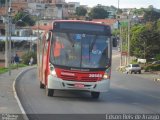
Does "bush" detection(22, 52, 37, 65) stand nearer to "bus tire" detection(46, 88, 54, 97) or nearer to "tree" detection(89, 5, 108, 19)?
"tree" detection(89, 5, 108, 19)

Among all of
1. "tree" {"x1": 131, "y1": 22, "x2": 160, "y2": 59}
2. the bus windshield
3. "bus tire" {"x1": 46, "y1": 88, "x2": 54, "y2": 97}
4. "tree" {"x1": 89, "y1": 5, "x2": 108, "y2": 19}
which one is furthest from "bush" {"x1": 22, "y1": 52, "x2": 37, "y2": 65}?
the bus windshield

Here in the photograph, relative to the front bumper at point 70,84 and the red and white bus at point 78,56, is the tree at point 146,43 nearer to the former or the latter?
the red and white bus at point 78,56

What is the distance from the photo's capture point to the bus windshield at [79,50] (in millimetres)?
20914

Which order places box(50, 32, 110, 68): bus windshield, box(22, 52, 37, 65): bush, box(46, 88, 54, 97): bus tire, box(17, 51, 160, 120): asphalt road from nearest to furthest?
1. box(17, 51, 160, 120): asphalt road
2. box(50, 32, 110, 68): bus windshield
3. box(46, 88, 54, 97): bus tire
4. box(22, 52, 37, 65): bush

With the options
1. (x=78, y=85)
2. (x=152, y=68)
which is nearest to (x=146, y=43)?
(x=152, y=68)

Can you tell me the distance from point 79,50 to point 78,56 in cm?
25

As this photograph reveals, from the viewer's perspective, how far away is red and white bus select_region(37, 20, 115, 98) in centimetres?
2075

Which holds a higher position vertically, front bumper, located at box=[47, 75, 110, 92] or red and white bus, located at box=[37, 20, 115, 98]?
red and white bus, located at box=[37, 20, 115, 98]

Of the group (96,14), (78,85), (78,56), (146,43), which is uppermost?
(78,56)

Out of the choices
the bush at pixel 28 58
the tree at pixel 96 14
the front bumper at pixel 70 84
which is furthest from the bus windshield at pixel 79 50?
the tree at pixel 96 14

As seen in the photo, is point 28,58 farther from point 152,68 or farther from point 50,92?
point 50,92

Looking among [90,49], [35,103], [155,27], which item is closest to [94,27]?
[90,49]

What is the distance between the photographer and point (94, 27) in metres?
21.5

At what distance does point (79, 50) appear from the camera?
21.1 m
